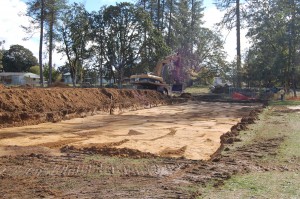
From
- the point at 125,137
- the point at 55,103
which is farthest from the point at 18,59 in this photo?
the point at 125,137

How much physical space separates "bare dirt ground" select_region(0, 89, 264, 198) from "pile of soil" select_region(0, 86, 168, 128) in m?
0.05

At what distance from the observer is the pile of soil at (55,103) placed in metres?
13.3

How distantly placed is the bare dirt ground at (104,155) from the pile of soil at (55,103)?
0.17 feet

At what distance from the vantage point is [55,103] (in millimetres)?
16000

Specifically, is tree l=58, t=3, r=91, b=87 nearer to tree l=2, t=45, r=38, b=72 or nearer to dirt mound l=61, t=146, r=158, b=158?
dirt mound l=61, t=146, r=158, b=158

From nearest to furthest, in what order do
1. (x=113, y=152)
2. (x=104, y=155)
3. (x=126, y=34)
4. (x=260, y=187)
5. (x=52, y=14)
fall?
(x=260, y=187), (x=104, y=155), (x=113, y=152), (x=52, y=14), (x=126, y=34)

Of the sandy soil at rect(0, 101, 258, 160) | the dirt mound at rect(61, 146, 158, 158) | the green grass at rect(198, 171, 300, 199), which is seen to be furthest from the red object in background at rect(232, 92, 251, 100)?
the green grass at rect(198, 171, 300, 199)

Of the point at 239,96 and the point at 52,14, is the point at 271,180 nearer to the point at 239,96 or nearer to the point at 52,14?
the point at 239,96

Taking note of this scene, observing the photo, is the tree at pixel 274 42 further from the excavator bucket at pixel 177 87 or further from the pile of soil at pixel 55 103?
the pile of soil at pixel 55 103

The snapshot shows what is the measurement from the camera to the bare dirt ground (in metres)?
5.13

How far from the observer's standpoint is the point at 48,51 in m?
38.5

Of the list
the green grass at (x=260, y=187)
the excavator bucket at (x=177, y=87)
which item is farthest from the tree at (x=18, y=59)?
the green grass at (x=260, y=187)

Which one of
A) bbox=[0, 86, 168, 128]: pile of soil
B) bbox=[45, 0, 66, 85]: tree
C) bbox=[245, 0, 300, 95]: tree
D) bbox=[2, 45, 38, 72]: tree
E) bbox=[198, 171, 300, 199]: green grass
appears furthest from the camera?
bbox=[2, 45, 38, 72]: tree

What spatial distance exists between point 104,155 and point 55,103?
9064mm
